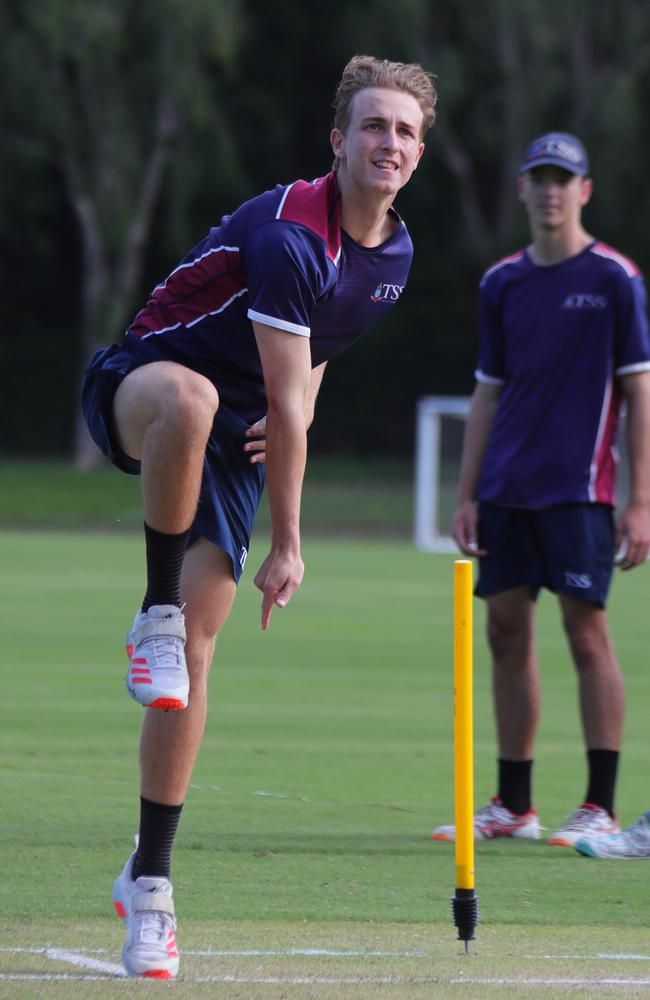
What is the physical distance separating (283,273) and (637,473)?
8.13ft

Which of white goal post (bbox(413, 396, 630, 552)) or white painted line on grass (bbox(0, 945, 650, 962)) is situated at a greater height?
white painted line on grass (bbox(0, 945, 650, 962))

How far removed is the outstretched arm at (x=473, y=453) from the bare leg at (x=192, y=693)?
79.5 inches

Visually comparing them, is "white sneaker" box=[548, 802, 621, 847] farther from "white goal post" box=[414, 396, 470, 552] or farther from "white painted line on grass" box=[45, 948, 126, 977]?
"white goal post" box=[414, 396, 470, 552]

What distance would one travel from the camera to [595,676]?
6.41m

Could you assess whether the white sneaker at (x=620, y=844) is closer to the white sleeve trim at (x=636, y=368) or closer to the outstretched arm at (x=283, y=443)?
the white sleeve trim at (x=636, y=368)

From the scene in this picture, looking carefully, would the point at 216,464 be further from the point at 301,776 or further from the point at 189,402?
the point at 301,776

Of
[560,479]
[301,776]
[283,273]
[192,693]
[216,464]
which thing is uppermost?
[283,273]

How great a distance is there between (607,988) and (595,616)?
2355 mm

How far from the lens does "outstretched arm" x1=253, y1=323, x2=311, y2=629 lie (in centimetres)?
446

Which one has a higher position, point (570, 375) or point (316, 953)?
point (570, 375)

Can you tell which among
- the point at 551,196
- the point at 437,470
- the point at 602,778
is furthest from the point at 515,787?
the point at 437,470

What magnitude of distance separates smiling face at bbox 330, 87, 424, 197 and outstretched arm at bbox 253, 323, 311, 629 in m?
0.48

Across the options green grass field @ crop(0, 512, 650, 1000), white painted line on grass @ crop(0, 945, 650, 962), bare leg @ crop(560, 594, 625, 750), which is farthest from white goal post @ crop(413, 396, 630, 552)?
white painted line on grass @ crop(0, 945, 650, 962)

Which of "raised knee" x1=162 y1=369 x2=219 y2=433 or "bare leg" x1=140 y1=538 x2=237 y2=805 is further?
"bare leg" x1=140 y1=538 x2=237 y2=805
